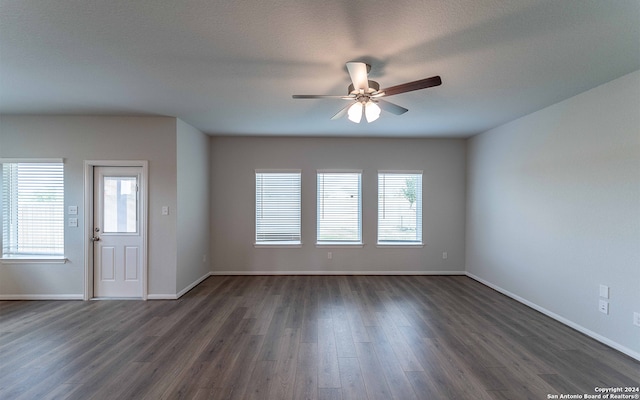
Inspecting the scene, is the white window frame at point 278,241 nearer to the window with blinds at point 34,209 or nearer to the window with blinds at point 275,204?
the window with blinds at point 275,204

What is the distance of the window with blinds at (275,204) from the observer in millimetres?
5184

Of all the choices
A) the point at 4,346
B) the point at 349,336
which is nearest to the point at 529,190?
the point at 349,336

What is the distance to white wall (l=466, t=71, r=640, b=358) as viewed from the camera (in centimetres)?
255

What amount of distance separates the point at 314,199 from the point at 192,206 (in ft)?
7.23

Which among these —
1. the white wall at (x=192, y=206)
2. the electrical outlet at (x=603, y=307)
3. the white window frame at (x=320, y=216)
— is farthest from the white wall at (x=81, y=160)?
the electrical outlet at (x=603, y=307)

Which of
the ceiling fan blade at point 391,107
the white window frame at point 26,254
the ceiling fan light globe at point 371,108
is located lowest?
the white window frame at point 26,254

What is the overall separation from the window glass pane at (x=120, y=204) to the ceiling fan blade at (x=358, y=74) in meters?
3.60

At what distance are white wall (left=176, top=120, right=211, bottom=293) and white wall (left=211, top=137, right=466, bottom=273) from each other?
0.25 meters

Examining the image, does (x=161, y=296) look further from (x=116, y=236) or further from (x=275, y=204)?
(x=275, y=204)

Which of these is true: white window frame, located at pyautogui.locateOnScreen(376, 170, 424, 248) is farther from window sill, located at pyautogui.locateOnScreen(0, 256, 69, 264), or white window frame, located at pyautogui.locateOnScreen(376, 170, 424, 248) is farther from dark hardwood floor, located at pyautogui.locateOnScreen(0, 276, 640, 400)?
window sill, located at pyautogui.locateOnScreen(0, 256, 69, 264)

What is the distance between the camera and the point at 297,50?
214 centimetres

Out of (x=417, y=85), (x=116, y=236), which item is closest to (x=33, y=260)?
(x=116, y=236)

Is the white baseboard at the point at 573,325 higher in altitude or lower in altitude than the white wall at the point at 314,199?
lower

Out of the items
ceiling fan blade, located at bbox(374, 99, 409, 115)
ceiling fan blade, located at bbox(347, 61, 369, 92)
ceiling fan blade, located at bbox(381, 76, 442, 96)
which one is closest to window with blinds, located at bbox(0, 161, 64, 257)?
ceiling fan blade, located at bbox(347, 61, 369, 92)
